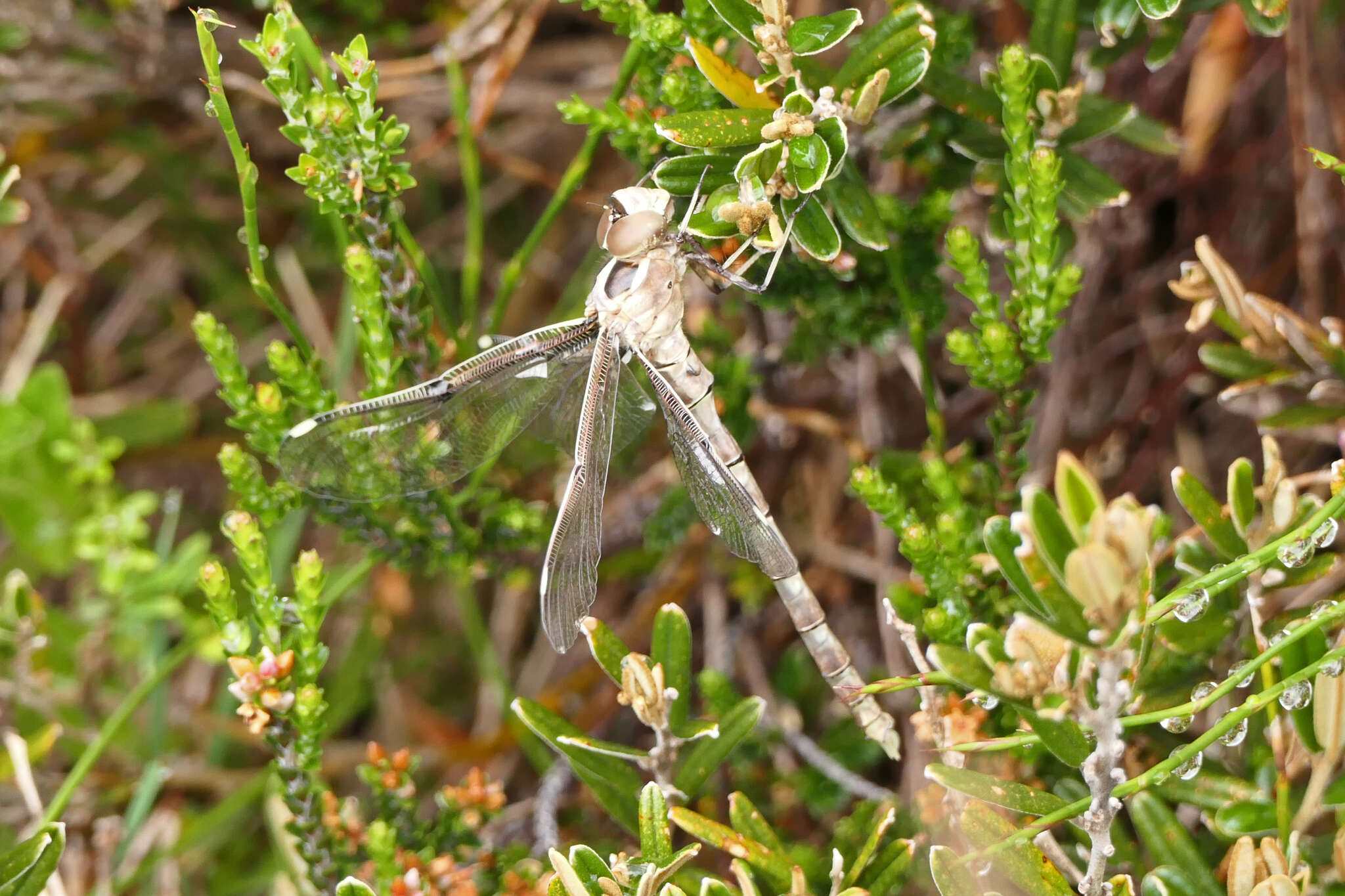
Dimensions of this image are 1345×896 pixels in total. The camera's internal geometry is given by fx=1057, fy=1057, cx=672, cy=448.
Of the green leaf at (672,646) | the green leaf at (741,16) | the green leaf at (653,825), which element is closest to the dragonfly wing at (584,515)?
the green leaf at (672,646)

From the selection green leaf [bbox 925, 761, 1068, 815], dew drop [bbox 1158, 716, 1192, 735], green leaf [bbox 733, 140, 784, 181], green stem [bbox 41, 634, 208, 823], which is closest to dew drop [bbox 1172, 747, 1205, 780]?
dew drop [bbox 1158, 716, 1192, 735]

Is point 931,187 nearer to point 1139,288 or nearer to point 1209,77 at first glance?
point 1139,288

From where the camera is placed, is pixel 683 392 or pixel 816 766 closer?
pixel 683 392

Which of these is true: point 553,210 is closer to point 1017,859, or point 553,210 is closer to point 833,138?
point 833,138

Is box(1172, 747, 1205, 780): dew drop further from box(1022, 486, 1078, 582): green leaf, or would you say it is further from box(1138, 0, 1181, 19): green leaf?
box(1138, 0, 1181, 19): green leaf

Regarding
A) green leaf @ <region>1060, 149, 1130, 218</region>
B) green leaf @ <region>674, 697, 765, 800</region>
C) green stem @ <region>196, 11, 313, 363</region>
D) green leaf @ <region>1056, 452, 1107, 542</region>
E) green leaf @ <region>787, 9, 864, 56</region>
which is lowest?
green leaf @ <region>674, 697, 765, 800</region>

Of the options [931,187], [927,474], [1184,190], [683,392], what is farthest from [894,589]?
[1184,190]
